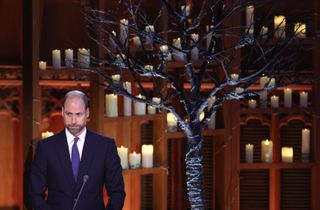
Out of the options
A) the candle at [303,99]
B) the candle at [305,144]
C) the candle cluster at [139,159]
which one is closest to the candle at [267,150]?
the candle at [305,144]

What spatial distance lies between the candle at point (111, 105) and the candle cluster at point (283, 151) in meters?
0.85

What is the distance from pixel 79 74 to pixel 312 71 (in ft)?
4.57

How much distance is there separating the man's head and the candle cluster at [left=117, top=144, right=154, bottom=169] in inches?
60.2

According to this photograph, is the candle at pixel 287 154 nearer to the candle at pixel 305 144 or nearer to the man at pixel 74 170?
the candle at pixel 305 144

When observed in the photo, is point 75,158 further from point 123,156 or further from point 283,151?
point 283,151

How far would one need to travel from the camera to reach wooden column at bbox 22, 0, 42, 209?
148 inches

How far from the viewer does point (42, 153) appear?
95.9 inches

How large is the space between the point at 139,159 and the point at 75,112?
1.65 metres

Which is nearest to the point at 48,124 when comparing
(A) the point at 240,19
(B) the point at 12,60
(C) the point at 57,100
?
(C) the point at 57,100

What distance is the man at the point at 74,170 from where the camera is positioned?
94.6 inches

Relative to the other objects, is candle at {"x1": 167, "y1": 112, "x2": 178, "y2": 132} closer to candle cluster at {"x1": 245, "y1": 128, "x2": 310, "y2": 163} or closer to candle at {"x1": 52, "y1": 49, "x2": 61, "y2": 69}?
candle cluster at {"x1": 245, "y1": 128, "x2": 310, "y2": 163}

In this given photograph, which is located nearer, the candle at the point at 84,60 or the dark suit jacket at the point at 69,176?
the dark suit jacket at the point at 69,176

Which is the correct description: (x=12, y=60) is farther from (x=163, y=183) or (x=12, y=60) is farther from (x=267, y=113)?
(x=267, y=113)

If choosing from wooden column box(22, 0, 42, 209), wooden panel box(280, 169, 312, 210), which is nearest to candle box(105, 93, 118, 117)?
wooden column box(22, 0, 42, 209)
